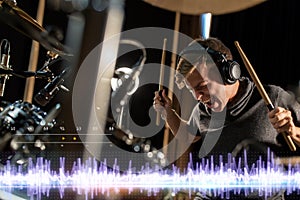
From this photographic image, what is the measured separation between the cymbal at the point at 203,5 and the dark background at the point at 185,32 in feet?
0.04

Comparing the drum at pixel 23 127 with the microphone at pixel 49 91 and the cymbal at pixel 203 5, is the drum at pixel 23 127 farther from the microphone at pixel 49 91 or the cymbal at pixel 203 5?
the cymbal at pixel 203 5

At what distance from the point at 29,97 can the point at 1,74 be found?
94 millimetres

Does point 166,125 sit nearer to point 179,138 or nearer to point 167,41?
point 179,138

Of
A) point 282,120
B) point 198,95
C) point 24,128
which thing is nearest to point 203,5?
point 198,95

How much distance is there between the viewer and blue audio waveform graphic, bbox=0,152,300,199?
45.1 inches

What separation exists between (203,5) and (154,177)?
1.71ft

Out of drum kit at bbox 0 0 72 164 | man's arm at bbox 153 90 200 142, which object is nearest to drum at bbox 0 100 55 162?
drum kit at bbox 0 0 72 164

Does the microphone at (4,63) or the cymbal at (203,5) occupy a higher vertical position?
the cymbal at (203,5)

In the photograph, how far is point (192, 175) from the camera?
1.26 meters

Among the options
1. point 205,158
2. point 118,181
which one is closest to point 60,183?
point 118,181

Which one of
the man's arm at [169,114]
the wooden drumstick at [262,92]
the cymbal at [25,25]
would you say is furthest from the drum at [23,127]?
the wooden drumstick at [262,92]

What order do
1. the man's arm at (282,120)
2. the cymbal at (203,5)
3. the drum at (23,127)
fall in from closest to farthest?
the man's arm at (282,120)
the drum at (23,127)
the cymbal at (203,5)

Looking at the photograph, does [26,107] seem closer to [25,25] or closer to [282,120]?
[25,25]

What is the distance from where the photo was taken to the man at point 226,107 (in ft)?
3.45
